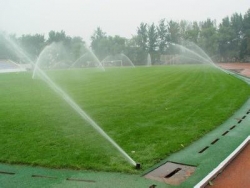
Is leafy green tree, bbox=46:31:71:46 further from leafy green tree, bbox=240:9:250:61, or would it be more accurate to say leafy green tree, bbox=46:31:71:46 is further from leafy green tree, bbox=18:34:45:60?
leafy green tree, bbox=240:9:250:61

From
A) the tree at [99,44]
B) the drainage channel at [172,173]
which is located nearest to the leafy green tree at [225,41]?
the tree at [99,44]

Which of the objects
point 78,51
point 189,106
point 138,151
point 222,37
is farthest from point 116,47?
point 138,151

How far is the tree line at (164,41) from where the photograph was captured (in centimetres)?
6906

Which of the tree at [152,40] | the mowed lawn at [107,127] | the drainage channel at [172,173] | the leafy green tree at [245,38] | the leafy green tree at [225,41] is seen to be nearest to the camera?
the drainage channel at [172,173]

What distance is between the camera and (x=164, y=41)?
274ft

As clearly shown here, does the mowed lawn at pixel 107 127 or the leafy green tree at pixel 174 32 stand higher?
the leafy green tree at pixel 174 32

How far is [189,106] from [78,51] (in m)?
73.2

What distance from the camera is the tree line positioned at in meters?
69.1

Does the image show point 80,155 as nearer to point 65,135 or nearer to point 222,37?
point 65,135

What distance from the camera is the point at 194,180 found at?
5172 millimetres

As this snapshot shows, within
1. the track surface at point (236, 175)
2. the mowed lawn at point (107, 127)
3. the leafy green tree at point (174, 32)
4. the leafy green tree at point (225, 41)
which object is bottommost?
the track surface at point (236, 175)

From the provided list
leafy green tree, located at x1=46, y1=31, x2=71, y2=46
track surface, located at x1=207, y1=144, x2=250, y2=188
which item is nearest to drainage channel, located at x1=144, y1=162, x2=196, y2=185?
track surface, located at x1=207, y1=144, x2=250, y2=188

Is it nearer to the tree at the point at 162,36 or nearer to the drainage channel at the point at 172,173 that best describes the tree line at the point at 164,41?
the tree at the point at 162,36

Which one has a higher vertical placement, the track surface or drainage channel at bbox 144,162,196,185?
drainage channel at bbox 144,162,196,185
